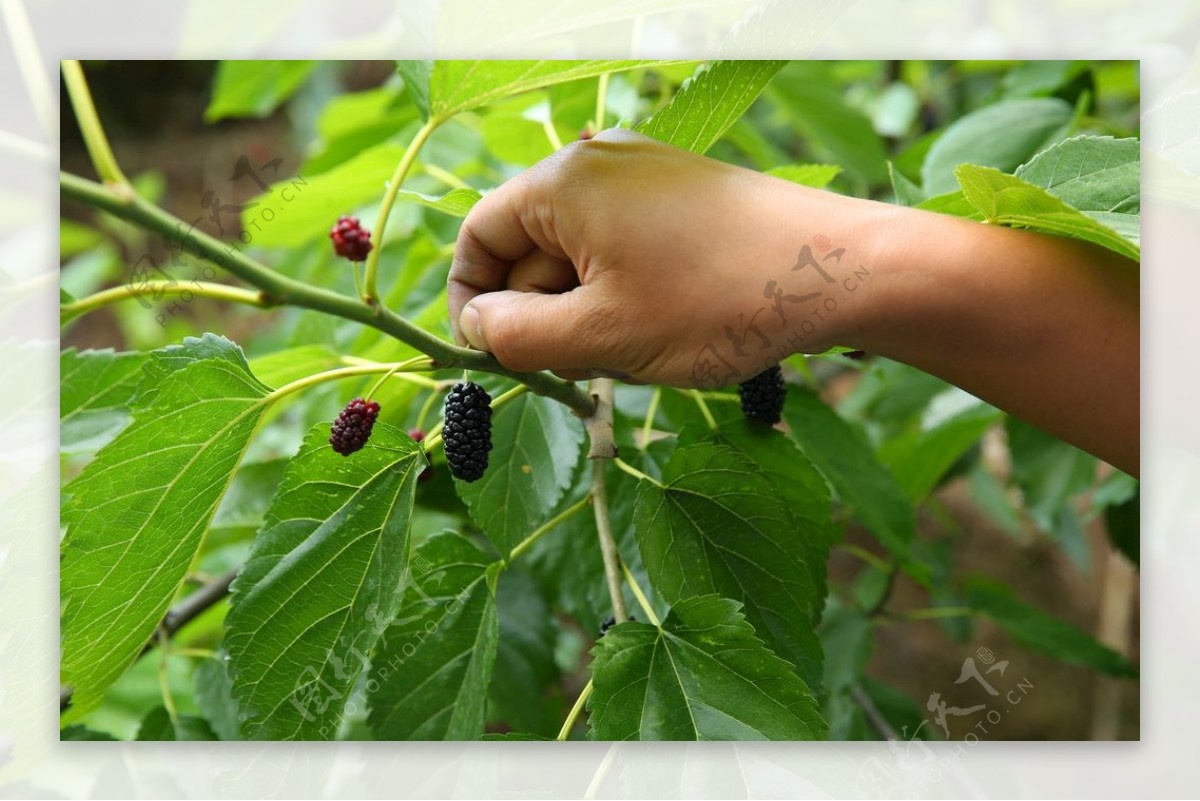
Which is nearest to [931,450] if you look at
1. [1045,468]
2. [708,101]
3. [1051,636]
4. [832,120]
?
[1045,468]

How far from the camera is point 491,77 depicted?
621 millimetres

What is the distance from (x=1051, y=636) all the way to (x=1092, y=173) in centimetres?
69

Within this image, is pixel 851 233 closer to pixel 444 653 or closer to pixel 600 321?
pixel 600 321

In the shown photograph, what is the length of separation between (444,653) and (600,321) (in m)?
0.29

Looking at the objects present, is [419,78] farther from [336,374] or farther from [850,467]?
[850,467]

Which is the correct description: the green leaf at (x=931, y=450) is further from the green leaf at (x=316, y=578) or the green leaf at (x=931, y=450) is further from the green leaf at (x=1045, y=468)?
the green leaf at (x=316, y=578)

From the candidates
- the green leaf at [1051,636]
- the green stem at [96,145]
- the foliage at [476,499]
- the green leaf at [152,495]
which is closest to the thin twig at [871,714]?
the foliage at [476,499]

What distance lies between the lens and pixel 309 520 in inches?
25.1

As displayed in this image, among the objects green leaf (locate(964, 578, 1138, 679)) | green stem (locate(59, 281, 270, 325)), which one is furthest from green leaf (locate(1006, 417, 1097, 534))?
green stem (locate(59, 281, 270, 325))

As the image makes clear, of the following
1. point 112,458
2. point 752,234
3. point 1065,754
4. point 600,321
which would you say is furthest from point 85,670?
point 1065,754

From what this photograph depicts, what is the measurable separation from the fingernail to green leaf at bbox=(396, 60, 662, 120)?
131mm

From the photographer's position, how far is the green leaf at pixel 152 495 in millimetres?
585

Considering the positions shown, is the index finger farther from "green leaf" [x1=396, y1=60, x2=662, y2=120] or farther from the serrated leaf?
the serrated leaf

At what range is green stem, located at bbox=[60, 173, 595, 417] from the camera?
513 millimetres
